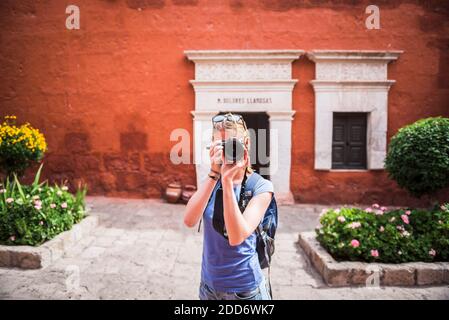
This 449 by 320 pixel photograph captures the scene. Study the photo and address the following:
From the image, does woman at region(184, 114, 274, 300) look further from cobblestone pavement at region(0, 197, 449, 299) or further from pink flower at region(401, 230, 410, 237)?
pink flower at region(401, 230, 410, 237)

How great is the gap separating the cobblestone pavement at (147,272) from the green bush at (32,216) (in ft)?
1.18

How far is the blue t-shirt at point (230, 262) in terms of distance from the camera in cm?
150

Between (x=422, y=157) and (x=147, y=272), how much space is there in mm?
3631

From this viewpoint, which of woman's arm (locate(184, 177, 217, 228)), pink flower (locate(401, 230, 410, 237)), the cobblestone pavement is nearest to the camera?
woman's arm (locate(184, 177, 217, 228))

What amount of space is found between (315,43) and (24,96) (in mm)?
6519

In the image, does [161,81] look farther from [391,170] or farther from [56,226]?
[391,170]

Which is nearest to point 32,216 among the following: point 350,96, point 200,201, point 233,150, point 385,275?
point 200,201

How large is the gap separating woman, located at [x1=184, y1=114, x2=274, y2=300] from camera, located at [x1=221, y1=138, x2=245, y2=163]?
0.03m

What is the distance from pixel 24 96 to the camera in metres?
6.73

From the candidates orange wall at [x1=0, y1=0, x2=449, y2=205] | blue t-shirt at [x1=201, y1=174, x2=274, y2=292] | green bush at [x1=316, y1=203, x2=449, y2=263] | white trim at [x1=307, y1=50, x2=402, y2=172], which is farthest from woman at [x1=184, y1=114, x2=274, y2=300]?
white trim at [x1=307, y1=50, x2=402, y2=172]

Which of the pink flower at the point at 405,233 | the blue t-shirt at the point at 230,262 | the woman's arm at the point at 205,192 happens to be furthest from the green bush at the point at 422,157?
the woman's arm at the point at 205,192

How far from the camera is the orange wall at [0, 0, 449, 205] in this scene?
6449mm

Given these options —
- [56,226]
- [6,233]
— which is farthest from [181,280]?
[6,233]

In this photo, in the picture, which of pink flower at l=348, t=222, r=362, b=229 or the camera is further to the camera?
pink flower at l=348, t=222, r=362, b=229
